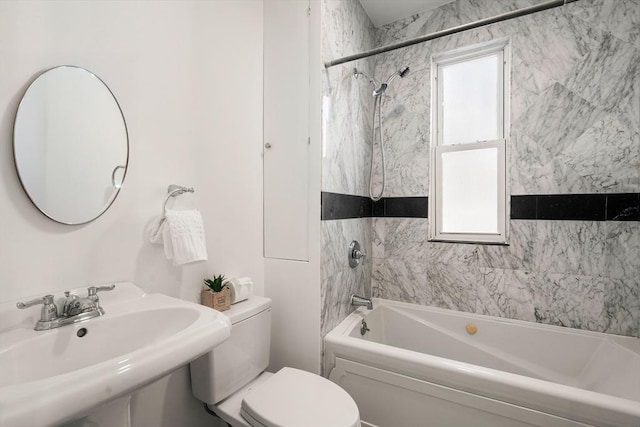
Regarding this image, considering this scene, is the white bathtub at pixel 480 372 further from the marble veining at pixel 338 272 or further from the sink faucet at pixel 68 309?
the sink faucet at pixel 68 309

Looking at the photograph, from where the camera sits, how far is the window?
76.2 inches

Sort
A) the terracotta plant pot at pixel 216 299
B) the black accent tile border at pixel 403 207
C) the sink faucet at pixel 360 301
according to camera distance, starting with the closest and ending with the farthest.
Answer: the terracotta plant pot at pixel 216 299 → the sink faucet at pixel 360 301 → the black accent tile border at pixel 403 207

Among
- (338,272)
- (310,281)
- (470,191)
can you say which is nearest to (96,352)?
(310,281)

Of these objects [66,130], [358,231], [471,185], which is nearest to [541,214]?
[471,185]

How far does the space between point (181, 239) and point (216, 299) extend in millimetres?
358

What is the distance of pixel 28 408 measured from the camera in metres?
0.49

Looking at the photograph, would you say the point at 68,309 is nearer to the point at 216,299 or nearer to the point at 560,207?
the point at 216,299

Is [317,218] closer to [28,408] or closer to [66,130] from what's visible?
[66,130]

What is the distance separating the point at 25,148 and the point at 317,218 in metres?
1.15

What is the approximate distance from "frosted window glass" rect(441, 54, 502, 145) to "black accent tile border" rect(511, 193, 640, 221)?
511 millimetres

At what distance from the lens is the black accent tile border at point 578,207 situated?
1576 mm

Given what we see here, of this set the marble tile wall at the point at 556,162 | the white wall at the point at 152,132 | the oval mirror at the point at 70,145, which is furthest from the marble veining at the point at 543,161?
the oval mirror at the point at 70,145

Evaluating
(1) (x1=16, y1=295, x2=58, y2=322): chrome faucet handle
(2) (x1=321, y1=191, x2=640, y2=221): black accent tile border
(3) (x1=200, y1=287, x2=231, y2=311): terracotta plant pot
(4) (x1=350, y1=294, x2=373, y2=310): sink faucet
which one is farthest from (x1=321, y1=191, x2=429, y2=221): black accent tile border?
(1) (x1=16, y1=295, x2=58, y2=322): chrome faucet handle

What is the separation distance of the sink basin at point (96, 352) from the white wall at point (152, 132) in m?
0.14
